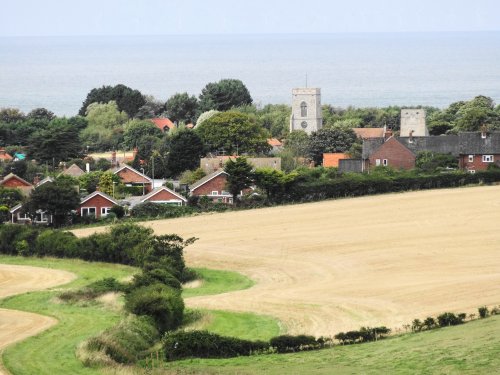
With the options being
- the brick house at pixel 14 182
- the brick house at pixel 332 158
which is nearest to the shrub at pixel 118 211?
the brick house at pixel 14 182

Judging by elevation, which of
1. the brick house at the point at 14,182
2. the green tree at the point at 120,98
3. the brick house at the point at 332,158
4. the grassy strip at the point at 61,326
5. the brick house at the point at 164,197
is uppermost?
the green tree at the point at 120,98

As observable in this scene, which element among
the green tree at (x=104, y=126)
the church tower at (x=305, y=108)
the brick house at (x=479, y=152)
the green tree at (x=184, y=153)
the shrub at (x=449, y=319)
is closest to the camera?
the shrub at (x=449, y=319)

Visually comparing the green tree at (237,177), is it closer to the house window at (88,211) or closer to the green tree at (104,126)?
the house window at (88,211)

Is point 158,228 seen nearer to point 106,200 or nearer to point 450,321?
point 106,200

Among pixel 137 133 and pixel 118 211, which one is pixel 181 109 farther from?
pixel 118 211

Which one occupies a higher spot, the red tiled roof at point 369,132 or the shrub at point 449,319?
the red tiled roof at point 369,132

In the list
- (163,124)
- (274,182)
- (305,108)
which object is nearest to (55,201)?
(274,182)

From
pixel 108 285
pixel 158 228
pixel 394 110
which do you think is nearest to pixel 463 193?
pixel 158 228

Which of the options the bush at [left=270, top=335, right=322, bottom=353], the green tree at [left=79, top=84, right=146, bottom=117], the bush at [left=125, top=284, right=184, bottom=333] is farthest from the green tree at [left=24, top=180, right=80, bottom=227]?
the green tree at [left=79, top=84, right=146, bottom=117]
